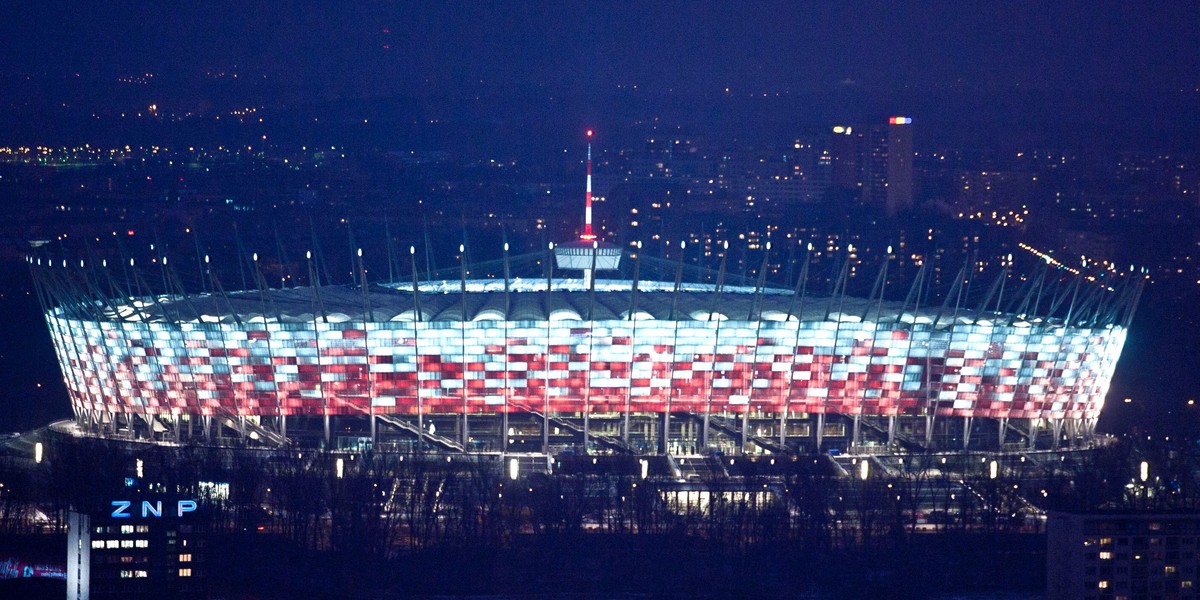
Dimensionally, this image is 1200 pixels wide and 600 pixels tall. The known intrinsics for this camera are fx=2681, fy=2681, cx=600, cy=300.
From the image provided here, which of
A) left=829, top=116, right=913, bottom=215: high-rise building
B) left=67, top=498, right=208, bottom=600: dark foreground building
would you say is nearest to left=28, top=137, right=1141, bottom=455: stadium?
left=67, top=498, right=208, bottom=600: dark foreground building

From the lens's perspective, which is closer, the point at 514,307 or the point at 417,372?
the point at 417,372

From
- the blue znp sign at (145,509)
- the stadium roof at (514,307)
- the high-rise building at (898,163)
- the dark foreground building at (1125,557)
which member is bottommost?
the dark foreground building at (1125,557)

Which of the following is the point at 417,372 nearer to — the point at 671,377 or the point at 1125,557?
the point at 671,377

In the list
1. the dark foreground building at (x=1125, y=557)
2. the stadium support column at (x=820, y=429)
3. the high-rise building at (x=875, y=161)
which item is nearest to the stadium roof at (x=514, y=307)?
the stadium support column at (x=820, y=429)

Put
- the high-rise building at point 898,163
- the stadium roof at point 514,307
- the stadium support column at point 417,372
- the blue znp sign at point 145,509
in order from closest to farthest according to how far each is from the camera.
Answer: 1. the blue znp sign at point 145,509
2. the stadium support column at point 417,372
3. the stadium roof at point 514,307
4. the high-rise building at point 898,163

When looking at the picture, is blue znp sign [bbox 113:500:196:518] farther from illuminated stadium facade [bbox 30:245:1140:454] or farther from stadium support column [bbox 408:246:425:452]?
stadium support column [bbox 408:246:425:452]

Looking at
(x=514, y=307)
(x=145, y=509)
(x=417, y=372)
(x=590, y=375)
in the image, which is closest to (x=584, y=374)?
(x=590, y=375)

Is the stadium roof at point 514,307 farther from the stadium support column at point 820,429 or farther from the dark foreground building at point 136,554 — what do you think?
the dark foreground building at point 136,554
